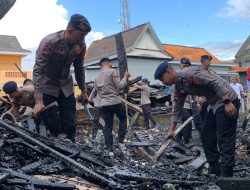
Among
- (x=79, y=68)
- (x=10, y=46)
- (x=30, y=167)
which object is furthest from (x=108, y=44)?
(x=30, y=167)

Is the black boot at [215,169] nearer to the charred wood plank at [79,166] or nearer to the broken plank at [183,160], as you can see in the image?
the broken plank at [183,160]

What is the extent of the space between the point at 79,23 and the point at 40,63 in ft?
2.94

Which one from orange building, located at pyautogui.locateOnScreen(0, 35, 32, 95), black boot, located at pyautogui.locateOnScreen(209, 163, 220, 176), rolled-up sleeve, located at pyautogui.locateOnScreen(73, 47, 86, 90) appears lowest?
black boot, located at pyautogui.locateOnScreen(209, 163, 220, 176)

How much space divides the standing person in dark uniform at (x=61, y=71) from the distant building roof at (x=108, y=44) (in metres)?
22.6

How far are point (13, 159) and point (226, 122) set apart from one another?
8.98ft

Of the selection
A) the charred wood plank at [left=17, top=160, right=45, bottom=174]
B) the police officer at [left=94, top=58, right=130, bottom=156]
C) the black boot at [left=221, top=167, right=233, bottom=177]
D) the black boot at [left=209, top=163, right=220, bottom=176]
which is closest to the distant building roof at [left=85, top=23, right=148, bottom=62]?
the police officer at [left=94, top=58, right=130, bottom=156]

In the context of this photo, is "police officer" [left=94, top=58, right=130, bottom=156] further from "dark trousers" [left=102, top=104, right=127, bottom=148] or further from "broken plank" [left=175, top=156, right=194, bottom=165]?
"broken plank" [left=175, top=156, right=194, bottom=165]

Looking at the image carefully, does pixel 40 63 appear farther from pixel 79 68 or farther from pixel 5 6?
pixel 5 6

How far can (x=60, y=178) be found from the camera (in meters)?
3.80

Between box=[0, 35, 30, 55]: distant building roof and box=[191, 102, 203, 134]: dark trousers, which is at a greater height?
box=[0, 35, 30, 55]: distant building roof

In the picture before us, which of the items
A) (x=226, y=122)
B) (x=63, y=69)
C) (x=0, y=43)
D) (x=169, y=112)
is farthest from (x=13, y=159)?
(x=0, y=43)

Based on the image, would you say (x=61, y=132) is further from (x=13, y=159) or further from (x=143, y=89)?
(x=143, y=89)

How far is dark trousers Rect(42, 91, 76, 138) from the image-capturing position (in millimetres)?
5664

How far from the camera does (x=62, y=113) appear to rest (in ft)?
18.7
